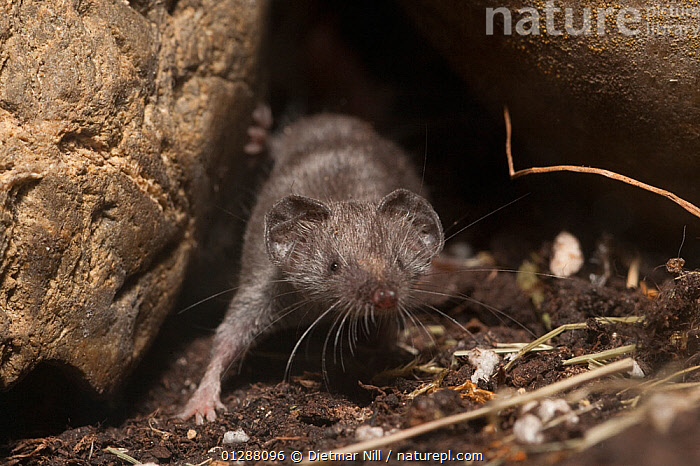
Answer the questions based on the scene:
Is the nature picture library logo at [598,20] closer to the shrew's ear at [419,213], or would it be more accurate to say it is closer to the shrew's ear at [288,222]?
the shrew's ear at [419,213]

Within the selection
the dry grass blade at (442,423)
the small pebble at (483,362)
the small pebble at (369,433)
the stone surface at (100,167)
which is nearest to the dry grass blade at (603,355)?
the small pebble at (483,362)

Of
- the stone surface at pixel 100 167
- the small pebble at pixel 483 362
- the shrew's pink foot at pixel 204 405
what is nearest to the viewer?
the stone surface at pixel 100 167

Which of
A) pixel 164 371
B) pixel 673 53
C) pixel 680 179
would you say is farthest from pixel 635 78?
pixel 164 371

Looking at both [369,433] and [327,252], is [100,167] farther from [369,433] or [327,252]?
[369,433]

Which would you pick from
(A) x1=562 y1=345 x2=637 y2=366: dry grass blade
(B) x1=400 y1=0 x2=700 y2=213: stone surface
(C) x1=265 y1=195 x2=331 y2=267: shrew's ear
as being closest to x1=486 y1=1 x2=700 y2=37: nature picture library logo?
(B) x1=400 y1=0 x2=700 y2=213: stone surface

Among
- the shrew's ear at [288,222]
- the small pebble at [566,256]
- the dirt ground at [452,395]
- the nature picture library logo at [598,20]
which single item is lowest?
the dirt ground at [452,395]

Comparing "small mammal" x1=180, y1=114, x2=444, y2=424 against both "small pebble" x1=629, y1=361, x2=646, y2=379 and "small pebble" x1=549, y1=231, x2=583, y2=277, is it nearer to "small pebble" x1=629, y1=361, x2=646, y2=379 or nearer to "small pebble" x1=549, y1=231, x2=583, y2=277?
"small pebble" x1=549, y1=231, x2=583, y2=277
